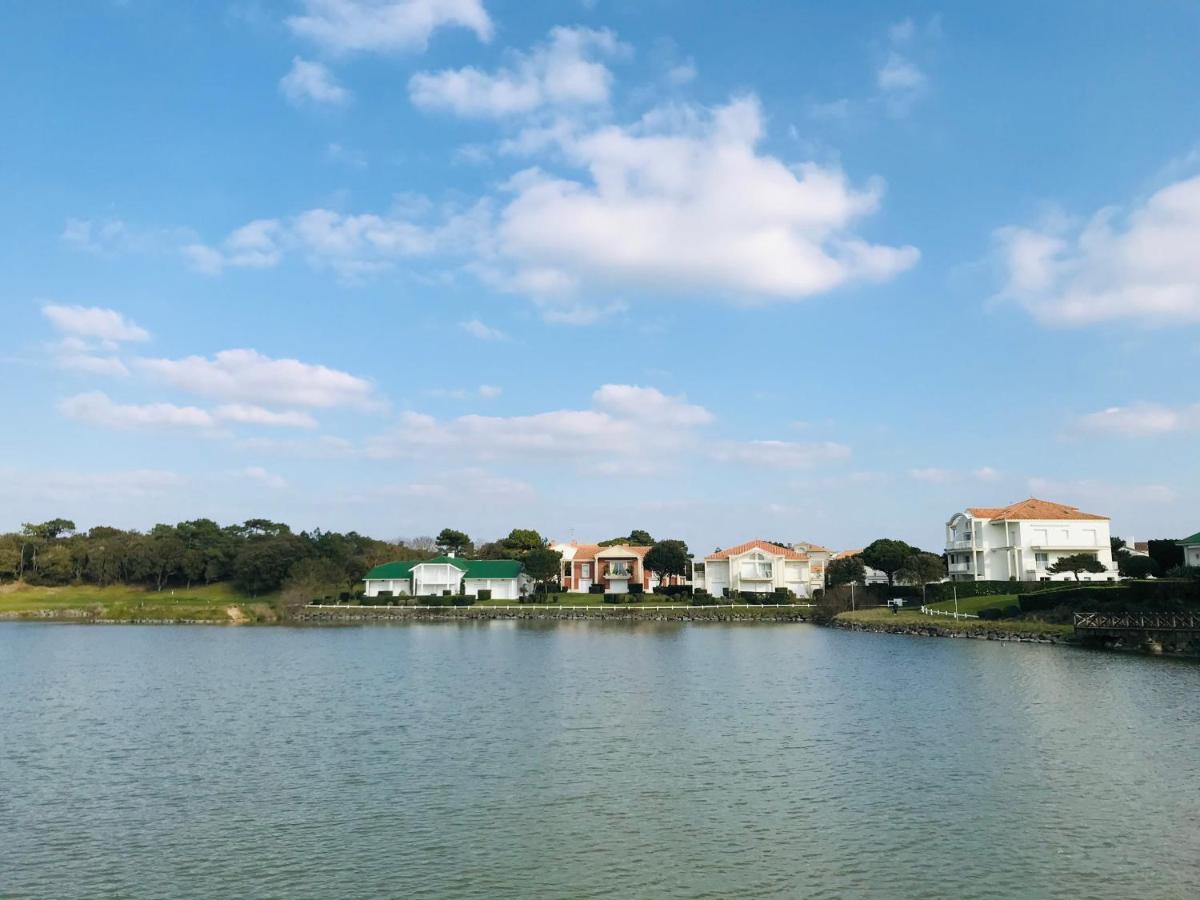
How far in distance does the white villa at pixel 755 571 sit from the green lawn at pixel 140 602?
4764cm

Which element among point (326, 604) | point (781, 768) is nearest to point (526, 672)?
point (781, 768)

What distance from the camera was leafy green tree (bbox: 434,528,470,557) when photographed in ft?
414

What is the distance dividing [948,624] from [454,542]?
8180cm

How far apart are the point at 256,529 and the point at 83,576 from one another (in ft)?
74.6

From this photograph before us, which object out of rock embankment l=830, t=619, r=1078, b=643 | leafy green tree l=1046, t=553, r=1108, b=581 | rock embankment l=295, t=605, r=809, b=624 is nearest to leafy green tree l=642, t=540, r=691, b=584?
rock embankment l=295, t=605, r=809, b=624

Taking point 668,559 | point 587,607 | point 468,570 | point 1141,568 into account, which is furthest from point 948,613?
point 468,570

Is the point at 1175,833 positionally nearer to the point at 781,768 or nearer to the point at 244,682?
the point at 781,768

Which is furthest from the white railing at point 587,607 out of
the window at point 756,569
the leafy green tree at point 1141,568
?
the leafy green tree at point 1141,568

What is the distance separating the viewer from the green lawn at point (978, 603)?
6512 cm

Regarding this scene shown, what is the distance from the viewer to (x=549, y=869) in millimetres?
14148

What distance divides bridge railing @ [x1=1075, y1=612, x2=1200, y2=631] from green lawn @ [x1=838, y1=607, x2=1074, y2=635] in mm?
2739

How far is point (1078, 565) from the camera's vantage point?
233 feet

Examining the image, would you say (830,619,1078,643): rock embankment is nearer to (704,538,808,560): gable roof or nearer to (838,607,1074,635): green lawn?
(838,607,1074,635): green lawn

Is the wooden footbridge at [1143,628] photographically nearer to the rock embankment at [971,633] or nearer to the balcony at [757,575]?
the rock embankment at [971,633]
